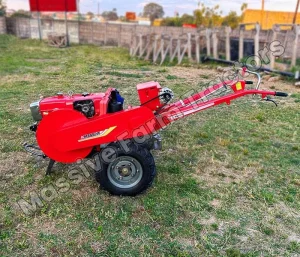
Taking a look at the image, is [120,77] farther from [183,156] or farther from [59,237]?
[59,237]

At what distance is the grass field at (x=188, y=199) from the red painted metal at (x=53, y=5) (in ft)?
49.0

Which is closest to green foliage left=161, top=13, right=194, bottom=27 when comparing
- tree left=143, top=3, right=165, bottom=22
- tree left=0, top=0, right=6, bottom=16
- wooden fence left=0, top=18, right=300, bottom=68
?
wooden fence left=0, top=18, right=300, bottom=68

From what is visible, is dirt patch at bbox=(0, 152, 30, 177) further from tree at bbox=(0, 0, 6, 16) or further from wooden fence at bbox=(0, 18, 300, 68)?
tree at bbox=(0, 0, 6, 16)

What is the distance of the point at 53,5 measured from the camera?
65.2 ft

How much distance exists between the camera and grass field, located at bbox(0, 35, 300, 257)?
2.97 meters

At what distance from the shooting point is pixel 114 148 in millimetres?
3514

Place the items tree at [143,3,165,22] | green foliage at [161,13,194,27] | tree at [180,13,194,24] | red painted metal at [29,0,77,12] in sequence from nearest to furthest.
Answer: red painted metal at [29,0,77,12] < tree at [180,13,194,24] < green foliage at [161,13,194,27] < tree at [143,3,165,22]

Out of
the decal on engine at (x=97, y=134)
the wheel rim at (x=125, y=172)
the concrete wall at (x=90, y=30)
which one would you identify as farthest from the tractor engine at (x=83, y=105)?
the concrete wall at (x=90, y=30)

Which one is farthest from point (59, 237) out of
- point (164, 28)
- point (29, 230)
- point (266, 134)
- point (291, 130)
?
point (164, 28)

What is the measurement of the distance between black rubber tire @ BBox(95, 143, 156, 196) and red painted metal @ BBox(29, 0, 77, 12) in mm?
18449

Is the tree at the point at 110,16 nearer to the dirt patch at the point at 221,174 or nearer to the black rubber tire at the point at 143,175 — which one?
the dirt patch at the point at 221,174

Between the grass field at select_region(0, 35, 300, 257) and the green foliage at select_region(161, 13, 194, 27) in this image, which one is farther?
the green foliage at select_region(161, 13, 194, 27)

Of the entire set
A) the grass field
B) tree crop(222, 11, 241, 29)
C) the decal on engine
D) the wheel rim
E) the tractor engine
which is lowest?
the grass field

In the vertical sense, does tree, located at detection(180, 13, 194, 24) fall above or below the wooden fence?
above
